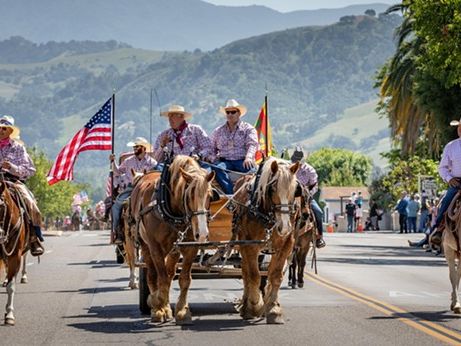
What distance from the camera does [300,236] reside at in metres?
24.4

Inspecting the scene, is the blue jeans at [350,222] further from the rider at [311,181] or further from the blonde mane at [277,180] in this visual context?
the blonde mane at [277,180]

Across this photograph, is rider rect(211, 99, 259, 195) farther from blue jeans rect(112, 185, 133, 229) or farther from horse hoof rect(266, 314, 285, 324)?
blue jeans rect(112, 185, 133, 229)

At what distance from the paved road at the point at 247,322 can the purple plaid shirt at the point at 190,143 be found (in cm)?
216

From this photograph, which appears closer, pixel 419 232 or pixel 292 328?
pixel 292 328

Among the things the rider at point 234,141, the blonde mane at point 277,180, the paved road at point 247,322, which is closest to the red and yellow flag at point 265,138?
the rider at point 234,141

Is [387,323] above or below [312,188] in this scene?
below

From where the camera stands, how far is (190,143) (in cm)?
1945

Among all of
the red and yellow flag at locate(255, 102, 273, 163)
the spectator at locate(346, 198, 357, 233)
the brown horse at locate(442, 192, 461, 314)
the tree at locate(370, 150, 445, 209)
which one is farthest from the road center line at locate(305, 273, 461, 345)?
the tree at locate(370, 150, 445, 209)

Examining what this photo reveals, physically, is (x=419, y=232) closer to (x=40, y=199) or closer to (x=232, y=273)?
(x=232, y=273)

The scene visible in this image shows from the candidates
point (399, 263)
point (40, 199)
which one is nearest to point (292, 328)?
point (399, 263)

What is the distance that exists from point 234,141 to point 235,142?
0.08 feet

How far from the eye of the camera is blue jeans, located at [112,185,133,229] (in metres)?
24.1

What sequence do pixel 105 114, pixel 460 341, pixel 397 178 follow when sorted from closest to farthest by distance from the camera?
pixel 460 341
pixel 105 114
pixel 397 178

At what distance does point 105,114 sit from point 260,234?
1514 centimetres
